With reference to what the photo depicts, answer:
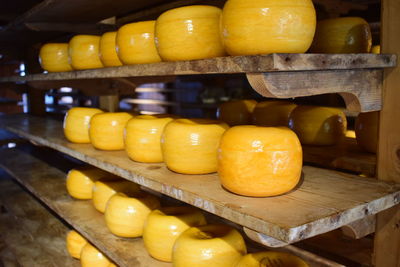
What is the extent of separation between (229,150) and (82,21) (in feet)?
5.92

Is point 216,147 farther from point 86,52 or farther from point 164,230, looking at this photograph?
point 86,52

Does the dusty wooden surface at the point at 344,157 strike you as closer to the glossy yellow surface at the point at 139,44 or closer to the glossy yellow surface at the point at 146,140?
the glossy yellow surface at the point at 146,140

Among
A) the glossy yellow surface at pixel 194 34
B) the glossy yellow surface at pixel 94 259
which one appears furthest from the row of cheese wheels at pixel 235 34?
the glossy yellow surface at pixel 94 259

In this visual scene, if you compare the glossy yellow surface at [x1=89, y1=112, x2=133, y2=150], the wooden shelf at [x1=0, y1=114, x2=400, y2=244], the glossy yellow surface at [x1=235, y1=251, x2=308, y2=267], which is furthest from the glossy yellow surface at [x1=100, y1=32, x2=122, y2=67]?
the glossy yellow surface at [x1=235, y1=251, x2=308, y2=267]

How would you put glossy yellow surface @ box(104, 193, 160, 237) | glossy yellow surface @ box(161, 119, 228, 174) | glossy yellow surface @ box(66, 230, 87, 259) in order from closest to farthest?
glossy yellow surface @ box(161, 119, 228, 174) < glossy yellow surface @ box(104, 193, 160, 237) < glossy yellow surface @ box(66, 230, 87, 259)

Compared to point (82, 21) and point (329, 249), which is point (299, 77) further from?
point (82, 21)

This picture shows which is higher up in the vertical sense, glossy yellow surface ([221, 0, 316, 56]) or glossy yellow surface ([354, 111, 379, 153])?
glossy yellow surface ([221, 0, 316, 56])

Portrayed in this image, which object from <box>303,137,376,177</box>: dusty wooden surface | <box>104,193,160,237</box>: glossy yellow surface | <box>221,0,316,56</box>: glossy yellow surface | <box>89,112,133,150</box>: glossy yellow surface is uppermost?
<box>221,0,316,56</box>: glossy yellow surface

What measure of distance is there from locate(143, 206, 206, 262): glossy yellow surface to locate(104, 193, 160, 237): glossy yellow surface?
181 mm

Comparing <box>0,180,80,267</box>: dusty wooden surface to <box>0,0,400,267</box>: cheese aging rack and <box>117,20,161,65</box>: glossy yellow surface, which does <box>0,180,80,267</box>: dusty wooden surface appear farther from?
<box>117,20,161,65</box>: glossy yellow surface

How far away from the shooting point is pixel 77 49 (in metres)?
1.99

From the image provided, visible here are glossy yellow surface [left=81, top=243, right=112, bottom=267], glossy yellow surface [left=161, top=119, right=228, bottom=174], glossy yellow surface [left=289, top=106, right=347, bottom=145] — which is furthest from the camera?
glossy yellow surface [left=81, top=243, right=112, bottom=267]

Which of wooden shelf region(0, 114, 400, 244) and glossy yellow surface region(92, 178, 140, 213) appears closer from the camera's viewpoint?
wooden shelf region(0, 114, 400, 244)

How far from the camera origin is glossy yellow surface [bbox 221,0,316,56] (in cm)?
90
